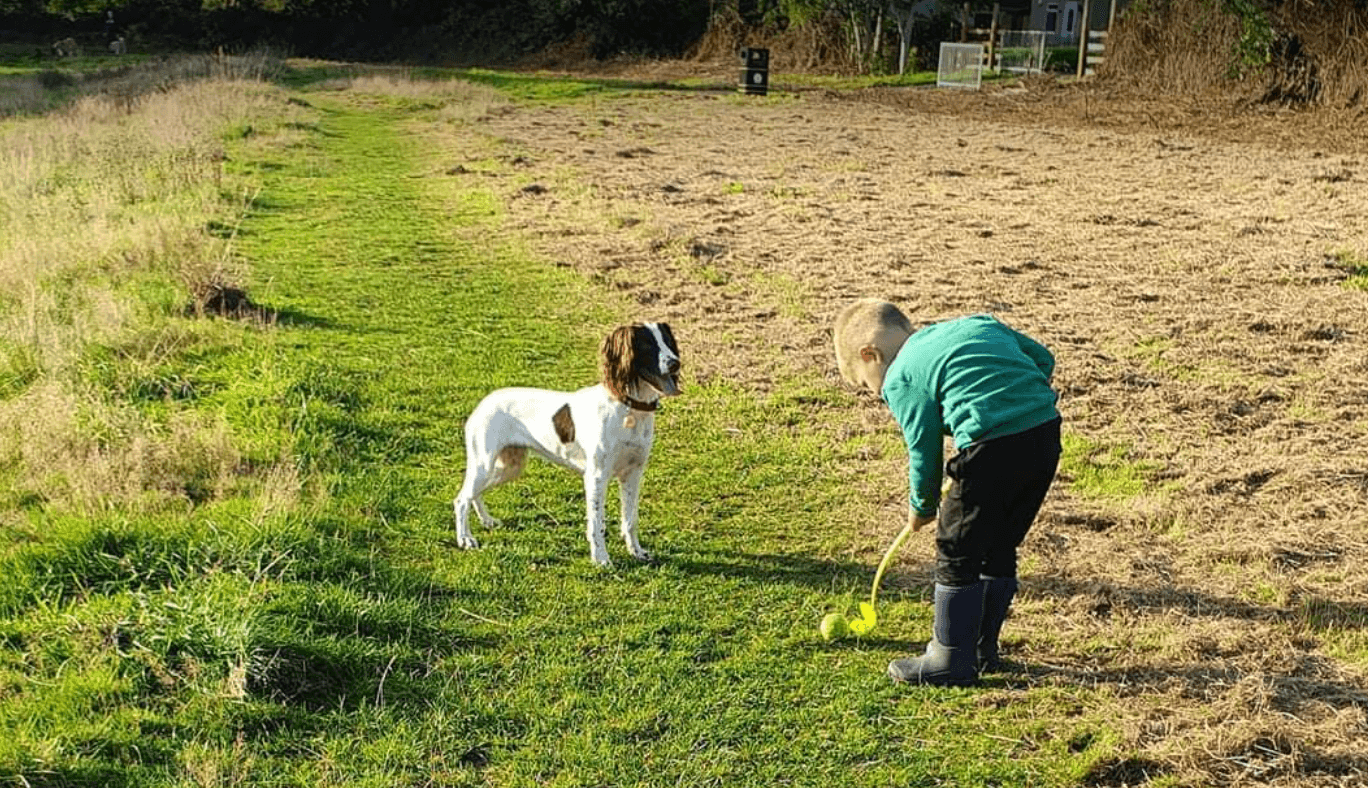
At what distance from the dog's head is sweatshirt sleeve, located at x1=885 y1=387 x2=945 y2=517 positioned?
118 centimetres

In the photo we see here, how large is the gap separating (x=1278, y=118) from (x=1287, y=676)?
77.6 feet

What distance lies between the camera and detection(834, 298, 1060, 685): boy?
4270 millimetres

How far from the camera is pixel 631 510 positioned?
580cm

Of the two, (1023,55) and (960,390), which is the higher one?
(1023,55)

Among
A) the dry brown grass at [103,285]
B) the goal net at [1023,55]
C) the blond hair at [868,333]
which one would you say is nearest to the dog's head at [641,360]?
the blond hair at [868,333]

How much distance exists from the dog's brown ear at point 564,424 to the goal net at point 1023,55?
3535 centimetres


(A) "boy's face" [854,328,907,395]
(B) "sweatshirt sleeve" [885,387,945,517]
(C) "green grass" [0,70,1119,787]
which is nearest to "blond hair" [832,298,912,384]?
(A) "boy's face" [854,328,907,395]

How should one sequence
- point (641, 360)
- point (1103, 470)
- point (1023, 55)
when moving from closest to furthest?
1. point (641, 360)
2. point (1103, 470)
3. point (1023, 55)

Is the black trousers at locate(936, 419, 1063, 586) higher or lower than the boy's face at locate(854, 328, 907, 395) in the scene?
lower

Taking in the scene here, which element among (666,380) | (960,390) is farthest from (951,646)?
(666,380)

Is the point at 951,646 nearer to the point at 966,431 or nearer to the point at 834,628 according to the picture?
the point at 834,628

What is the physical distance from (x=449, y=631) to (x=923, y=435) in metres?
2.18

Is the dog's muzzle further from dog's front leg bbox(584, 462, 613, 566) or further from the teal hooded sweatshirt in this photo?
the teal hooded sweatshirt

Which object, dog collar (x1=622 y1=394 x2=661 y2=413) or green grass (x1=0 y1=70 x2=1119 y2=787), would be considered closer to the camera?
green grass (x1=0 y1=70 x2=1119 y2=787)
